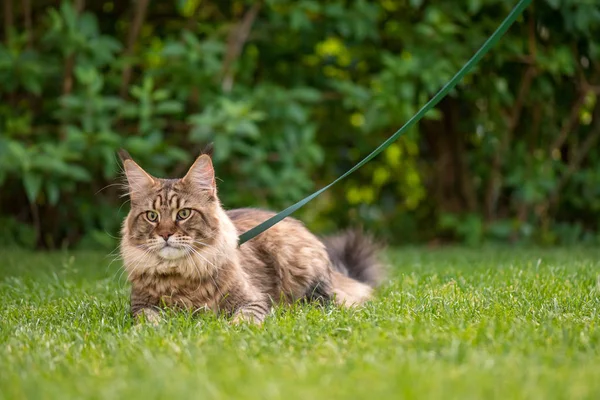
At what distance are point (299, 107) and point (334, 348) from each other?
4.38 meters

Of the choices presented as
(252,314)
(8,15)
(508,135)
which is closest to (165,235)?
(252,314)

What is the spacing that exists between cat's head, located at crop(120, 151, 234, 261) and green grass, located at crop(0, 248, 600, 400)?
329 mm

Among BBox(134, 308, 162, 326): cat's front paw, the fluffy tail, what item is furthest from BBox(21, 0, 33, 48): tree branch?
BBox(134, 308, 162, 326): cat's front paw

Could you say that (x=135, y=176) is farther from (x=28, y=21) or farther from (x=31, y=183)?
(x=28, y=21)

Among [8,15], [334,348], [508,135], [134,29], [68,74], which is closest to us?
[334,348]

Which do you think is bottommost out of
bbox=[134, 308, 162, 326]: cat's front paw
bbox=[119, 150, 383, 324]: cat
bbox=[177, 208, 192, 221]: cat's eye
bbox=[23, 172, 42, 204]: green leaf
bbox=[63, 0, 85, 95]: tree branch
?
bbox=[23, 172, 42, 204]: green leaf

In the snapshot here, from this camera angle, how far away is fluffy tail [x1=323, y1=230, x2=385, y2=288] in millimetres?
4430

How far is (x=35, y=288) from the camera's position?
14.6 feet

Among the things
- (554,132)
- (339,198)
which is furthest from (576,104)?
(339,198)

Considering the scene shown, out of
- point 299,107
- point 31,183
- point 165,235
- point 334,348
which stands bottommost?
point 31,183

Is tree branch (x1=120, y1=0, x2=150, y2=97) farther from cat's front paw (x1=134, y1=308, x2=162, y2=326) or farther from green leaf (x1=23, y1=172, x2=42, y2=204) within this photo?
cat's front paw (x1=134, y1=308, x2=162, y2=326)

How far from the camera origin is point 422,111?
11.5ft

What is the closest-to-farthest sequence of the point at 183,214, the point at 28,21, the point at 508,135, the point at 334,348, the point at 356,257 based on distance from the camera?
the point at 334,348
the point at 183,214
the point at 356,257
the point at 28,21
the point at 508,135

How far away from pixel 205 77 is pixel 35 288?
283cm
